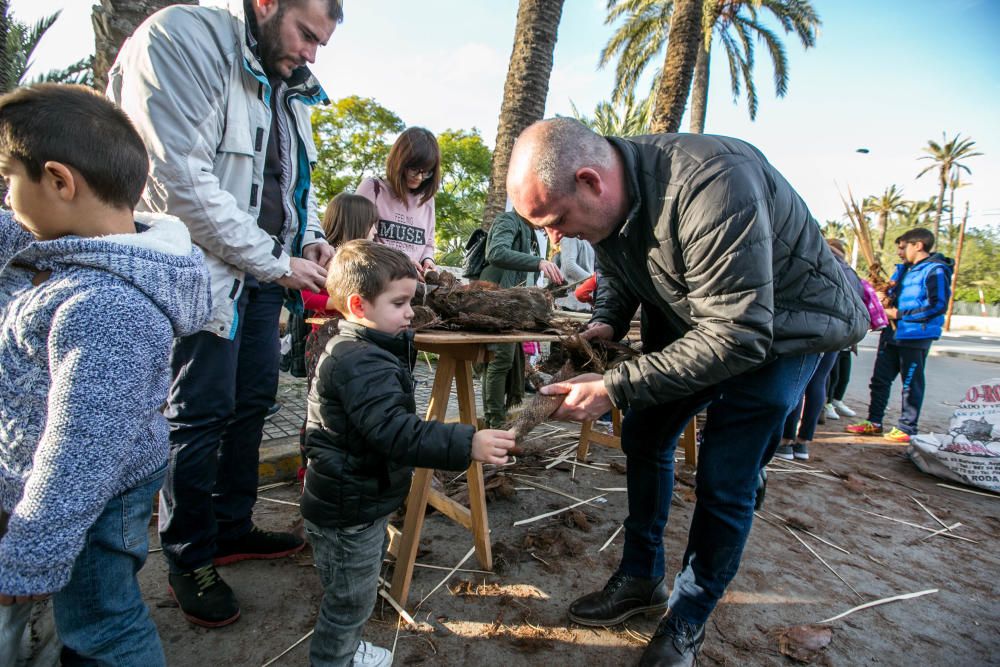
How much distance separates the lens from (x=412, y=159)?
3.51m

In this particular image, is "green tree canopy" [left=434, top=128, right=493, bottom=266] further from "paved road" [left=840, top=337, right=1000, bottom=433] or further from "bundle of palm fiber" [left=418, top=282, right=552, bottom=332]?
"bundle of palm fiber" [left=418, top=282, right=552, bottom=332]

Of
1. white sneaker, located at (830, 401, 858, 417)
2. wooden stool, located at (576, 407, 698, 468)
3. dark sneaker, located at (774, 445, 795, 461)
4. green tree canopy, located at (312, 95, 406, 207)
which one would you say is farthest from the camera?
green tree canopy, located at (312, 95, 406, 207)

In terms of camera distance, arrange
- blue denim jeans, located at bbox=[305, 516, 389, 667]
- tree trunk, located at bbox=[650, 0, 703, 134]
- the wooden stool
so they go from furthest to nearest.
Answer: tree trunk, located at bbox=[650, 0, 703, 134] < the wooden stool < blue denim jeans, located at bbox=[305, 516, 389, 667]

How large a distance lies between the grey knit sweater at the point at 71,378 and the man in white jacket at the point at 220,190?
0.73m

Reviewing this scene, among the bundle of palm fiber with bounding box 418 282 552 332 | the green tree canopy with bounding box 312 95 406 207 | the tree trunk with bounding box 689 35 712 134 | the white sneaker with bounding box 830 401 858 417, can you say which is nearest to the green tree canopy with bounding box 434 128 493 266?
the green tree canopy with bounding box 312 95 406 207

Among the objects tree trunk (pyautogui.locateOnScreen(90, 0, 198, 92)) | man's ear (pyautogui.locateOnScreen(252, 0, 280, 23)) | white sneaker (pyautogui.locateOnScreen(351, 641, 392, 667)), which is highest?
tree trunk (pyautogui.locateOnScreen(90, 0, 198, 92))

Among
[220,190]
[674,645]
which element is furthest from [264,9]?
[674,645]

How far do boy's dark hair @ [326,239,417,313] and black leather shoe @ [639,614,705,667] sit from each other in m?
1.84

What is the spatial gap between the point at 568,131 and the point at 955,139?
52465 millimetres

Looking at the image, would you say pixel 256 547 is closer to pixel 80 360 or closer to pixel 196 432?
pixel 196 432

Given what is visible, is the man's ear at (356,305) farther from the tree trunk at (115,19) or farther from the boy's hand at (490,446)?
the tree trunk at (115,19)

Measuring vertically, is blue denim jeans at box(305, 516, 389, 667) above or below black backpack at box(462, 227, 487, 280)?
below

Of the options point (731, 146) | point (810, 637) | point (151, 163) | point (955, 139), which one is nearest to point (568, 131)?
point (731, 146)

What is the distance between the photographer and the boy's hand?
1.57 m
